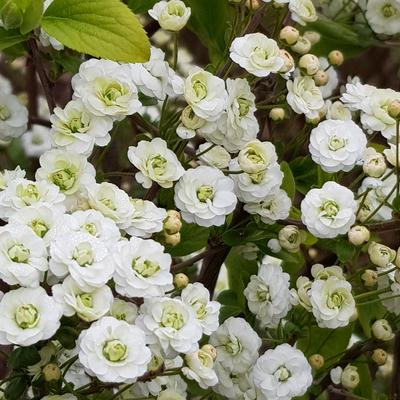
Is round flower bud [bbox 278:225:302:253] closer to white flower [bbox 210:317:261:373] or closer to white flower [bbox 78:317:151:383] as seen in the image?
white flower [bbox 210:317:261:373]

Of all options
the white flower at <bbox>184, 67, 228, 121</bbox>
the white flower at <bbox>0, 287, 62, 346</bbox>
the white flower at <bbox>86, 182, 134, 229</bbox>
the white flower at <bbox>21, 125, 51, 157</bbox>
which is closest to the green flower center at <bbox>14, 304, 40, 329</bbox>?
the white flower at <bbox>0, 287, 62, 346</bbox>

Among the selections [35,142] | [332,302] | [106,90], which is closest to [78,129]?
[106,90]

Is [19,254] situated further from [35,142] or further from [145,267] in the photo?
[35,142]

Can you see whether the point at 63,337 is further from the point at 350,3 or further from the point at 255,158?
the point at 350,3

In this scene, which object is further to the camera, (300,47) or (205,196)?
(300,47)

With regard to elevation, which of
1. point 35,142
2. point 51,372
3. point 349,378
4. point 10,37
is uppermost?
point 10,37

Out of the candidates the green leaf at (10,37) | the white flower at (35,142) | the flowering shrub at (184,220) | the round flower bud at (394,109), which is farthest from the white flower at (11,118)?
the white flower at (35,142)

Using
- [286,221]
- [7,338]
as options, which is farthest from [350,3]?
[7,338]
